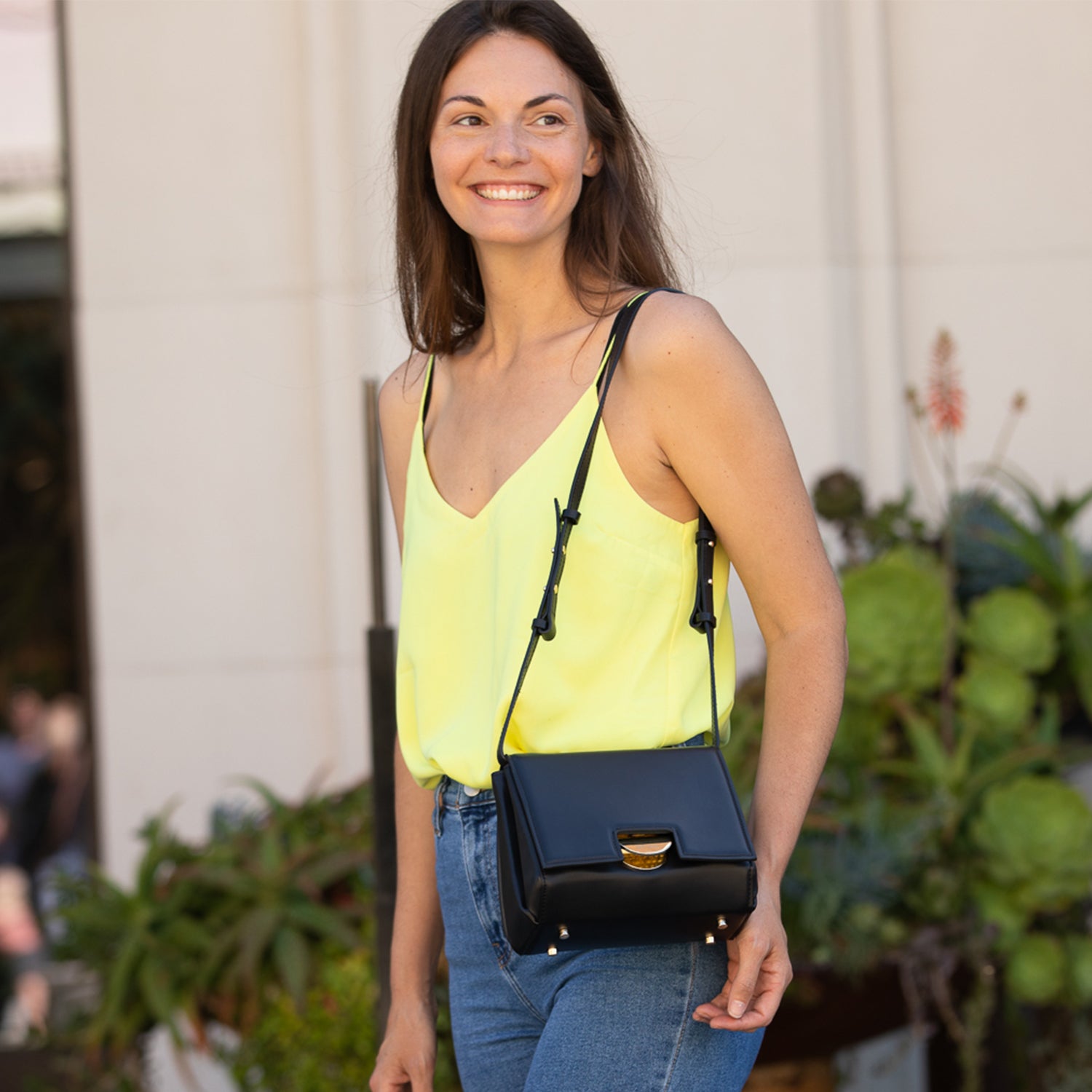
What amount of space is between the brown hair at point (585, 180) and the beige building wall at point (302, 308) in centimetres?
198

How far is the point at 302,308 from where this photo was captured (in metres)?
3.88

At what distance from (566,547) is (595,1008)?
18.2 inches

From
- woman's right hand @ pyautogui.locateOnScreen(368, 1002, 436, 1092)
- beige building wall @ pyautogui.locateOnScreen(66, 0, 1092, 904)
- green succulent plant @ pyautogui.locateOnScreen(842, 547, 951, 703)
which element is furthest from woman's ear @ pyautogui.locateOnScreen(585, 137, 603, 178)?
beige building wall @ pyautogui.locateOnScreen(66, 0, 1092, 904)

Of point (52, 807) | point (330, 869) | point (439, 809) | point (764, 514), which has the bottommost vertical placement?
point (52, 807)

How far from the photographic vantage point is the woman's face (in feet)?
5.26

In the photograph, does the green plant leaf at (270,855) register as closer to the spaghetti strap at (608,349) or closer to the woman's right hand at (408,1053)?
the woman's right hand at (408,1053)

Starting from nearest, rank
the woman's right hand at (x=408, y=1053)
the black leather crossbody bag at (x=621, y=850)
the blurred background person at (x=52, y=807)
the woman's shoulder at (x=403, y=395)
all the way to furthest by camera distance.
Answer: the black leather crossbody bag at (x=621, y=850) < the woman's right hand at (x=408, y=1053) < the woman's shoulder at (x=403, y=395) < the blurred background person at (x=52, y=807)

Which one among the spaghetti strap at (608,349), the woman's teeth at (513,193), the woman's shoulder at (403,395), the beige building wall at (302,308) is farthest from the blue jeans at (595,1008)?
the beige building wall at (302,308)

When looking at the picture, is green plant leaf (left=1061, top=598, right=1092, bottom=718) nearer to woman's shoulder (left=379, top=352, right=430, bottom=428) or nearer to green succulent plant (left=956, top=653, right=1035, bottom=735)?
green succulent plant (left=956, top=653, right=1035, bottom=735)

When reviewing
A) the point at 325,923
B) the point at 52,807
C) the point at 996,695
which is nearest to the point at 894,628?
the point at 996,695

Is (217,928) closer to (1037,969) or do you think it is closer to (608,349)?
(1037,969)

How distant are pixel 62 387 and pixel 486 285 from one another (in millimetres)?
3817

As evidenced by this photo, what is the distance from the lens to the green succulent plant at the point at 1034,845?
108 inches

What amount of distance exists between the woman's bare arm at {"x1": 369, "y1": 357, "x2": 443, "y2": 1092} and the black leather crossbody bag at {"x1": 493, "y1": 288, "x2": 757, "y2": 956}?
0.49 m
